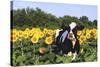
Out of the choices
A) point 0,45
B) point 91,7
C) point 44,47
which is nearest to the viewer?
point 0,45

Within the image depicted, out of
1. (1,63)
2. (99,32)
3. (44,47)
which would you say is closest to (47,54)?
(44,47)

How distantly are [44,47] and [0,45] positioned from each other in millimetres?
429

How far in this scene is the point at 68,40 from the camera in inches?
88.9

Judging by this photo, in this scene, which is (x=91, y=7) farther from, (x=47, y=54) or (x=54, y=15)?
(x=47, y=54)

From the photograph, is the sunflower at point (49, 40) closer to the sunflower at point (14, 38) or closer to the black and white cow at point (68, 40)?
the black and white cow at point (68, 40)

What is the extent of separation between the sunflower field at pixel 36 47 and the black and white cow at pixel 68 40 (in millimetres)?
41

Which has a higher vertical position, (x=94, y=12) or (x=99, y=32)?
(x=94, y=12)

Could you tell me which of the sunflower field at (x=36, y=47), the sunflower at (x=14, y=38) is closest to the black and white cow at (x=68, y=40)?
the sunflower field at (x=36, y=47)

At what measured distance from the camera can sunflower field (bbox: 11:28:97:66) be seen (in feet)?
6.76

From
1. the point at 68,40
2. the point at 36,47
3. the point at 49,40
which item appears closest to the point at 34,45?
the point at 36,47

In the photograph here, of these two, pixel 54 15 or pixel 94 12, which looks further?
pixel 94 12

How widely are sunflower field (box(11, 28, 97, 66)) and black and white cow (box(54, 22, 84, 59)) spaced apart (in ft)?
0.14

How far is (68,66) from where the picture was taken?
2258mm

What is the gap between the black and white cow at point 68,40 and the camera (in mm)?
2215
